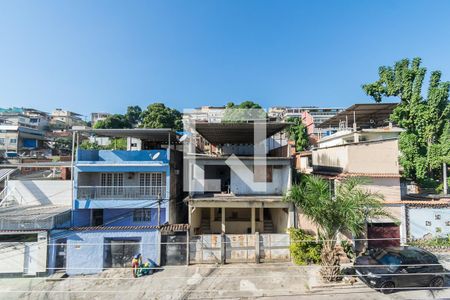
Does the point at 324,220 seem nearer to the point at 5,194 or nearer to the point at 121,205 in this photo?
the point at 121,205

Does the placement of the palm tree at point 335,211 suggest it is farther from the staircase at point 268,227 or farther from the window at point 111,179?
the window at point 111,179

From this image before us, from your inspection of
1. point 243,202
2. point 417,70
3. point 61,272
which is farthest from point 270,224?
point 417,70

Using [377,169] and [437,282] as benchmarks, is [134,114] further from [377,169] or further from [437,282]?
[437,282]

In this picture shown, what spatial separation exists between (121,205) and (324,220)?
1160 cm

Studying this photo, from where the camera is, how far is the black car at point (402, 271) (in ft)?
29.4

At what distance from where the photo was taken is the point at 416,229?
12180 millimetres

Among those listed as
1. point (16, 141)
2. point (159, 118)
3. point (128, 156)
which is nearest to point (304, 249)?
point (128, 156)

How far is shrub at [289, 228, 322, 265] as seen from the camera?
11.5 meters

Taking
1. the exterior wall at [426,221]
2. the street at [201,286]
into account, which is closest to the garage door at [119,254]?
the street at [201,286]

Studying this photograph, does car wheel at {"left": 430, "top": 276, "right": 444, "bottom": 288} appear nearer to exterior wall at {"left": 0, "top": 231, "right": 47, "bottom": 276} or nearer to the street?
the street

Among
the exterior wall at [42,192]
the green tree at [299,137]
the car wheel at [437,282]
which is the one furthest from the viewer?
the green tree at [299,137]

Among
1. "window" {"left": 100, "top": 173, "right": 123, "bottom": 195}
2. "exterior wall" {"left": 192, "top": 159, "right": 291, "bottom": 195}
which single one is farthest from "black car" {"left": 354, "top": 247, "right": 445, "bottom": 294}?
"window" {"left": 100, "top": 173, "right": 123, "bottom": 195}

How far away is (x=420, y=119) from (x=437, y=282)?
34.7 feet

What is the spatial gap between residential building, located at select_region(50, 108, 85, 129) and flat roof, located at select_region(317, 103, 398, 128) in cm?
7263
